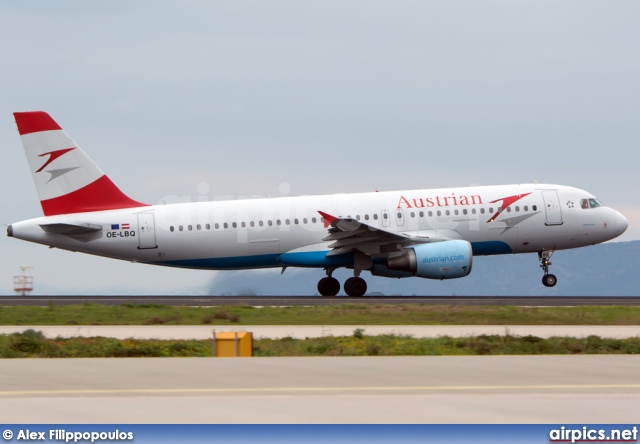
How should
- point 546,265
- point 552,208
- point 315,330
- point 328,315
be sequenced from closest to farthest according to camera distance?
point 315,330, point 328,315, point 552,208, point 546,265

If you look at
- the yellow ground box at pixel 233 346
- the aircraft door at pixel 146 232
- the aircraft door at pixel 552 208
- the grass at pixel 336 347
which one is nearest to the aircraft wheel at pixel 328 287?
the aircraft door at pixel 146 232

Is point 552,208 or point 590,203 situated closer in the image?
point 552,208

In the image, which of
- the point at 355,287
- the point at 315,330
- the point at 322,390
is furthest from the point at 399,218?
the point at 322,390

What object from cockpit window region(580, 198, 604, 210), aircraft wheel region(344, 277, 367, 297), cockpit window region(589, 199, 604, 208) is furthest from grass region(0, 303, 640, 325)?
cockpit window region(589, 199, 604, 208)

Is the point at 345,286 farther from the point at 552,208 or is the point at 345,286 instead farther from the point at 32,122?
the point at 32,122

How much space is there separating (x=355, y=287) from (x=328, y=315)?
34.6 feet

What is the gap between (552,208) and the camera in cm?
4241

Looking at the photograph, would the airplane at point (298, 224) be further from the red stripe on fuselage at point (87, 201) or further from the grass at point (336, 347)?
the grass at point (336, 347)

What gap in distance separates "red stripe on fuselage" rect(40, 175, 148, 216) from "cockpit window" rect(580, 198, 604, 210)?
18.9 metres

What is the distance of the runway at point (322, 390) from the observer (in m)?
11.6

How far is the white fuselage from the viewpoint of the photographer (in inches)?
1650

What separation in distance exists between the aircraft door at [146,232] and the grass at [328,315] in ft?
24.9

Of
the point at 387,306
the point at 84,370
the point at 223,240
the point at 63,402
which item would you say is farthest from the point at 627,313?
the point at 63,402
